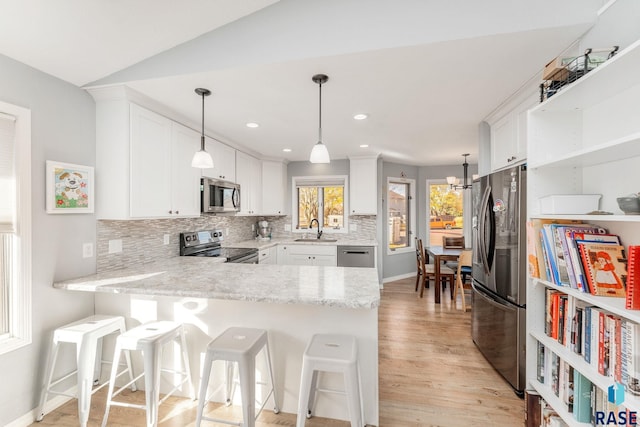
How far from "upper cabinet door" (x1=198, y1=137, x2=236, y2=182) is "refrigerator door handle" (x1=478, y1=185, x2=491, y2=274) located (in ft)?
9.62

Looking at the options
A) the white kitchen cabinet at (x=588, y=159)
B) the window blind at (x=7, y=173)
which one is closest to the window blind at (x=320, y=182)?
the white kitchen cabinet at (x=588, y=159)

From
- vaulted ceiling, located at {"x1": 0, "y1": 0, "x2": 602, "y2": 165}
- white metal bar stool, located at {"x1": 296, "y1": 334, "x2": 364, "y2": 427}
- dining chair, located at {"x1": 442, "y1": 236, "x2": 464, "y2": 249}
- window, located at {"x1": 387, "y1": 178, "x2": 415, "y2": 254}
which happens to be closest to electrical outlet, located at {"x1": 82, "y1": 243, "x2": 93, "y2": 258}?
vaulted ceiling, located at {"x1": 0, "y1": 0, "x2": 602, "y2": 165}

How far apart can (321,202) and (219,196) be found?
2239 millimetres

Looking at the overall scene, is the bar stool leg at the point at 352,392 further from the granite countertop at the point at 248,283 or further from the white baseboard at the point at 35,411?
the white baseboard at the point at 35,411

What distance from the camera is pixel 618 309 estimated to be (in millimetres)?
1158

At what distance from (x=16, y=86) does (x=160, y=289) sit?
5.22ft

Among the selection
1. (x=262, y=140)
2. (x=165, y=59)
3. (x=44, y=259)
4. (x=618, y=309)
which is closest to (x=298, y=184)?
(x=262, y=140)

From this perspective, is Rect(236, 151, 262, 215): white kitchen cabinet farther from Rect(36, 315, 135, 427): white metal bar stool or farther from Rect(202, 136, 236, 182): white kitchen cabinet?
Rect(36, 315, 135, 427): white metal bar stool

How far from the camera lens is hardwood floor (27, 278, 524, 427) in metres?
1.93

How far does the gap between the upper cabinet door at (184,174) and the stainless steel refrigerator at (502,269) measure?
2.89m

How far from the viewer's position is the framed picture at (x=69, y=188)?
6.60 feet

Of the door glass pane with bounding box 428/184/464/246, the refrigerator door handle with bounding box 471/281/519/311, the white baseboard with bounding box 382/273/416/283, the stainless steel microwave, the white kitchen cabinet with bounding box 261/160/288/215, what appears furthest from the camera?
the door glass pane with bounding box 428/184/464/246

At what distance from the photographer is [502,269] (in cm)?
238

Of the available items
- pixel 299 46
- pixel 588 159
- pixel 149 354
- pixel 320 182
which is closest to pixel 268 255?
pixel 320 182
